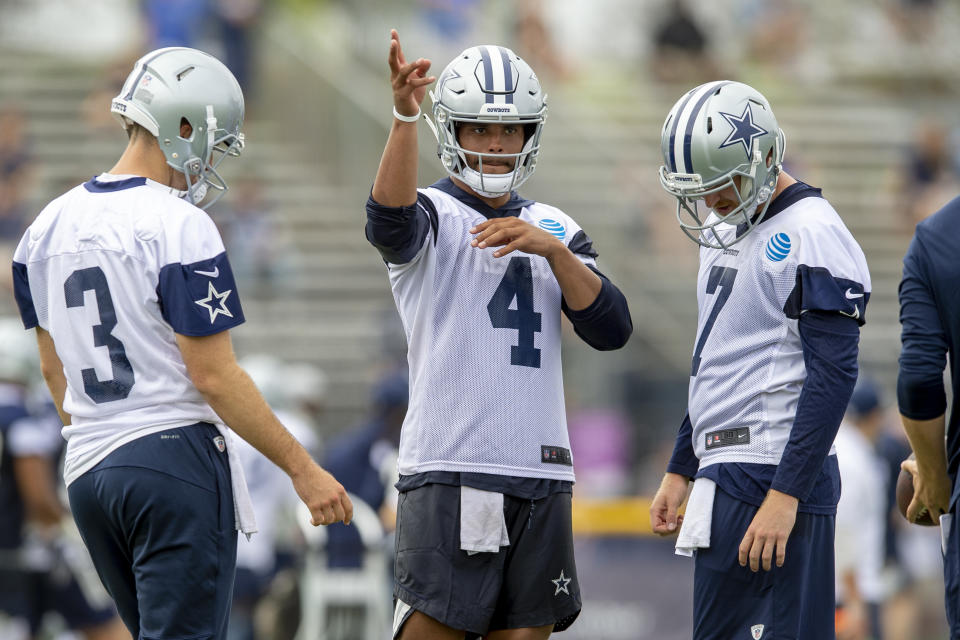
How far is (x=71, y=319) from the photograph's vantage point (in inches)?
182

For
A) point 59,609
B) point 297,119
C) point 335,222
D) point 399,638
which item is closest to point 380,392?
point 59,609

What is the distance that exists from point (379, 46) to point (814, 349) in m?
13.0

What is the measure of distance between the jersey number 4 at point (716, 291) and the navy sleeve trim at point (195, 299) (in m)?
1.56

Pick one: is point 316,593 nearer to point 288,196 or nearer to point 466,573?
point 466,573

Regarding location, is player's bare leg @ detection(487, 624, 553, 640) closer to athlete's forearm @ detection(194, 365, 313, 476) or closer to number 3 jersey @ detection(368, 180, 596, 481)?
number 3 jersey @ detection(368, 180, 596, 481)

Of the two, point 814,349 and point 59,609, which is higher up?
point 814,349

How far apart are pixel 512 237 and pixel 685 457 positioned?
109 cm

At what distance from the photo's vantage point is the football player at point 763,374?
14.8 ft

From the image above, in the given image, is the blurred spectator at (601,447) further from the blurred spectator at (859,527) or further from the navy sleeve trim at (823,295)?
the navy sleeve trim at (823,295)

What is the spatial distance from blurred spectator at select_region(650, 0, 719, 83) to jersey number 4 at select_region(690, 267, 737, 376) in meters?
13.0

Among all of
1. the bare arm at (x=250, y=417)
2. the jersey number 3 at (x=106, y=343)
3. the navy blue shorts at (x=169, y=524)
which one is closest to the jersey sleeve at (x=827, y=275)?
the bare arm at (x=250, y=417)

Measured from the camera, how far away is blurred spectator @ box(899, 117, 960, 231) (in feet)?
52.0

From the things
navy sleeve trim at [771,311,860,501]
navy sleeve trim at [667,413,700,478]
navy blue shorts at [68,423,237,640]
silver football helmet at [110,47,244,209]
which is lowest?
navy blue shorts at [68,423,237,640]

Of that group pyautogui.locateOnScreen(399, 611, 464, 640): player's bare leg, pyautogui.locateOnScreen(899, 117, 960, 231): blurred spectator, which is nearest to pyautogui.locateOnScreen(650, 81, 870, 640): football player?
pyautogui.locateOnScreen(399, 611, 464, 640): player's bare leg
